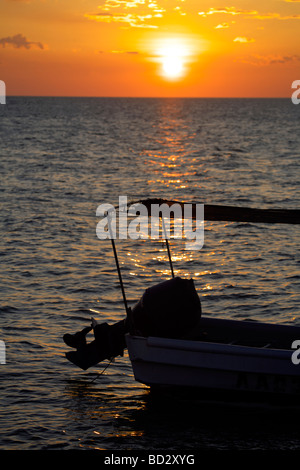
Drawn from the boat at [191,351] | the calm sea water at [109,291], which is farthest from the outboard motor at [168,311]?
the calm sea water at [109,291]

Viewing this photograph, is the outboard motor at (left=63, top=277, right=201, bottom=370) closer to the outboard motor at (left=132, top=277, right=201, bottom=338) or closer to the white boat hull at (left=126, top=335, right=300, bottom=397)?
the outboard motor at (left=132, top=277, right=201, bottom=338)

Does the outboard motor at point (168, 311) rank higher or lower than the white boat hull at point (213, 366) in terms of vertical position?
higher

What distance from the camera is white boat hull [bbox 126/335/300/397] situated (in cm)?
1170

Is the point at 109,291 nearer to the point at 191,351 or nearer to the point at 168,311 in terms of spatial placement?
the point at 168,311

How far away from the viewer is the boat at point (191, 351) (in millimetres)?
11703

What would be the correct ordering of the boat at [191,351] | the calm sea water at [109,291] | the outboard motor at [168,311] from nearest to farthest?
the calm sea water at [109,291]
the boat at [191,351]
the outboard motor at [168,311]

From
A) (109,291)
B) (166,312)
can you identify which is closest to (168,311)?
(166,312)

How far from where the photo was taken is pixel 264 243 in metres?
26.1

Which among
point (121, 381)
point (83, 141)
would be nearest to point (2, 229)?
point (121, 381)

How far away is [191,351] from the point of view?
38.9 ft

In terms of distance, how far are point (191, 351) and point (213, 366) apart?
0.42 m

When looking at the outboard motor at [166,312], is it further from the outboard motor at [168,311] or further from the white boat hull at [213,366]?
the white boat hull at [213,366]

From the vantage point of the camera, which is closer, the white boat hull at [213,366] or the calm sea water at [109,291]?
the calm sea water at [109,291]
